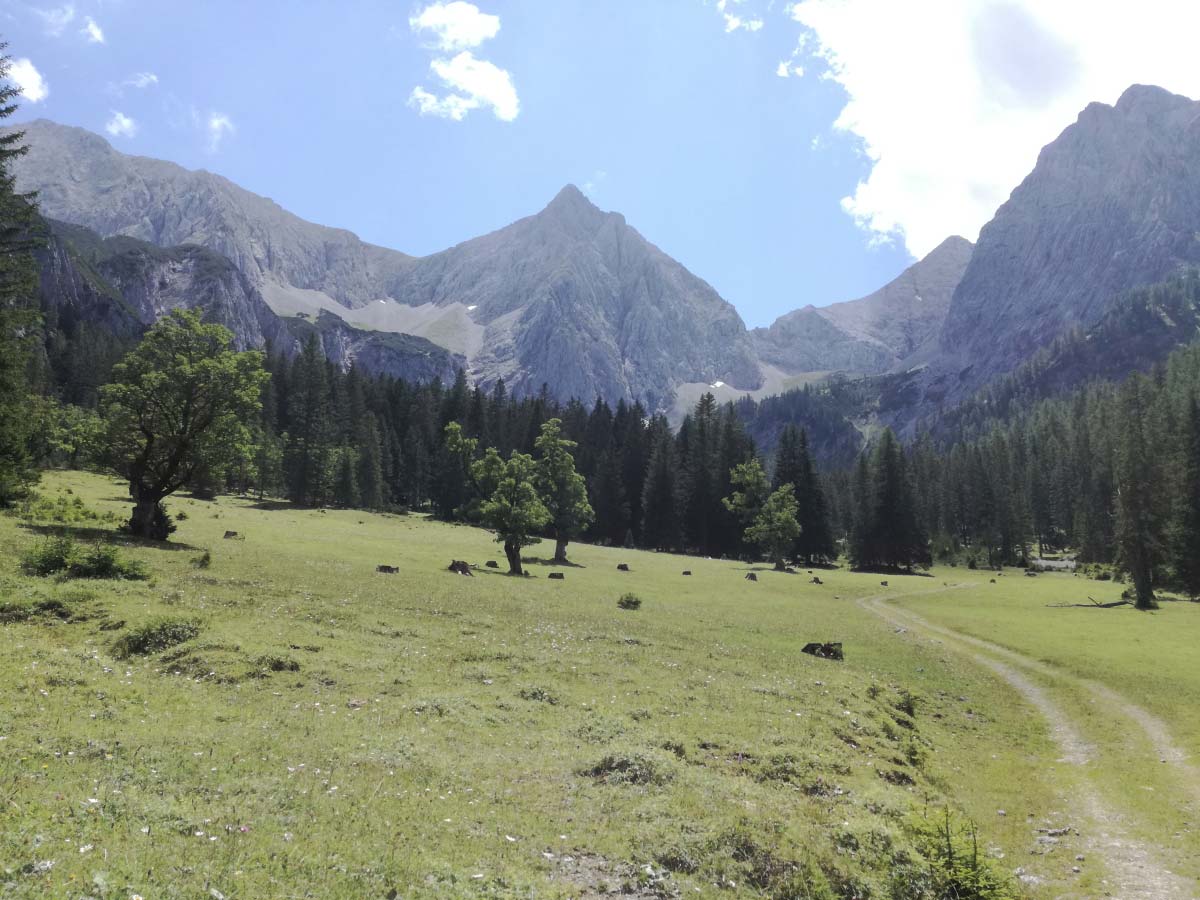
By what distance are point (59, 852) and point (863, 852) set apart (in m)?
12.3

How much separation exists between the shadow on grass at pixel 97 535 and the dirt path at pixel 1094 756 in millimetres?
43584

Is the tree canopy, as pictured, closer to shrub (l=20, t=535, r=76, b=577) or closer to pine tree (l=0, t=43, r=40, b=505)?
pine tree (l=0, t=43, r=40, b=505)

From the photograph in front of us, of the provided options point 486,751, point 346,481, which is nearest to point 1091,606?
point 486,751

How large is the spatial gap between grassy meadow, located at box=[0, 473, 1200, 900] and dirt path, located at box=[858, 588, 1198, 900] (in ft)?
1.51

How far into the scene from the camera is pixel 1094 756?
21.5 meters

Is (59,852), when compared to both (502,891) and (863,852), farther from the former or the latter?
(863,852)

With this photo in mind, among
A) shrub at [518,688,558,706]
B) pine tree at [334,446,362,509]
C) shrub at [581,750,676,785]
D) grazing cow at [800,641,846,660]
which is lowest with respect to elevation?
grazing cow at [800,641,846,660]

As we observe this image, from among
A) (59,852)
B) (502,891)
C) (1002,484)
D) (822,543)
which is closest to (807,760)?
(502,891)

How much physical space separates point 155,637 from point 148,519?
1081 inches

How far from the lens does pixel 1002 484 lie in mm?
154500

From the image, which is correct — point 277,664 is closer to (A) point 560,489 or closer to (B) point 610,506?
(A) point 560,489

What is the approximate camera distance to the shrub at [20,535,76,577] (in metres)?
27.1

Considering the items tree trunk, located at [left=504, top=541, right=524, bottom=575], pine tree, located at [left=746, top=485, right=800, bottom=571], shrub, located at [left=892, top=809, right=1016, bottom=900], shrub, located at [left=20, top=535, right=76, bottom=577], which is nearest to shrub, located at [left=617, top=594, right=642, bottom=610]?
tree trunk, located at [left=504, top=541, right=524, bottom=575]

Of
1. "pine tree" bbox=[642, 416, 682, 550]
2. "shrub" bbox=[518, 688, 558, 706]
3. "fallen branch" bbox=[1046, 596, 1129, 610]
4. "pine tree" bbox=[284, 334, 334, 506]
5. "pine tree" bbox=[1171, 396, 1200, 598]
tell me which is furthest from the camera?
"pine tree" bbox=[642, 416, 682, 550]
